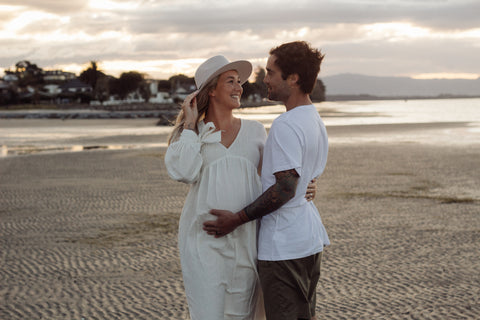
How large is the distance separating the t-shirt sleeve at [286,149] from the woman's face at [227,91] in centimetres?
50

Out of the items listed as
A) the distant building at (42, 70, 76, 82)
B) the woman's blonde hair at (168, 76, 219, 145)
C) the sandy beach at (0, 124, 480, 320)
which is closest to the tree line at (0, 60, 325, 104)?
the distant building at (42, 70, 76, 82)

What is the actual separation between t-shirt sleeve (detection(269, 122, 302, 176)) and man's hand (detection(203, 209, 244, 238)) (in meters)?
0.36

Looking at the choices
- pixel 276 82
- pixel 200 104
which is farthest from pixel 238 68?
pixel 276 82

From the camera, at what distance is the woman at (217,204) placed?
2916mm

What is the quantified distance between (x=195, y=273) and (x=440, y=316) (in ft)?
10.4

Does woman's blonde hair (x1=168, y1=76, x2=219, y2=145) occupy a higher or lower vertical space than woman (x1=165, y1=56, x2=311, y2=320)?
higher

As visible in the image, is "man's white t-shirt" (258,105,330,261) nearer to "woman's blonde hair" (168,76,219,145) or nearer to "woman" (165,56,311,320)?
"woman" (165,56,311,320)

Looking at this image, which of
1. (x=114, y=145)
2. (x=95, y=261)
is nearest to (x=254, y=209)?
(x=95, y=261)

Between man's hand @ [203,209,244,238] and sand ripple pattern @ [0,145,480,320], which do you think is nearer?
man's hand @ [203,209,244,238]

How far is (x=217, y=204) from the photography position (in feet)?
9.59

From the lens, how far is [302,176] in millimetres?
2773

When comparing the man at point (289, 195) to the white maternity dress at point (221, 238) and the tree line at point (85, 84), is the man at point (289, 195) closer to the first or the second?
the white maternity dress at point (221, 238)

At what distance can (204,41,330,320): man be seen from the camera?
2.65m

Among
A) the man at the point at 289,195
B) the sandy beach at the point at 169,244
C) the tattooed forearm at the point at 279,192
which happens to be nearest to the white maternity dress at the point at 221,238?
the man at the point at 289,195
